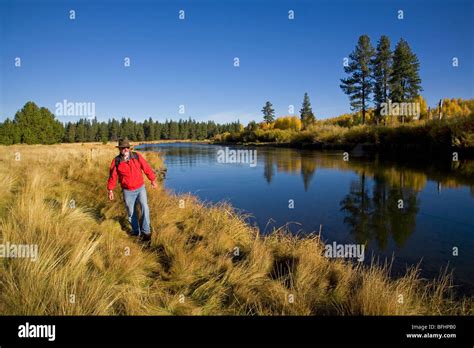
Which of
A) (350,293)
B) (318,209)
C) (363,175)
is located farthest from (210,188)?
(350,293)

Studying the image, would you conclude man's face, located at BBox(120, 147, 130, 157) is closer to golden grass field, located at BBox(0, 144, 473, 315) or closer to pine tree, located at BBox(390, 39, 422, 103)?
golden grass field, located at BBox(0, 144, 473, 315)

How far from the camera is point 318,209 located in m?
8.84

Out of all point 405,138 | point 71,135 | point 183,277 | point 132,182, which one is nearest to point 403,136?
point 405,138

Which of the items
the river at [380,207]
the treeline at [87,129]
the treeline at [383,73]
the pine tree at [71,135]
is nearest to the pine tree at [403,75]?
the treeline at [383,73]

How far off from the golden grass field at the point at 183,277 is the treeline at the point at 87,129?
57489 millimetres

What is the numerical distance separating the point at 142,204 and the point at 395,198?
8378 mm

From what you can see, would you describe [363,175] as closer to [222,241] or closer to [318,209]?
[318,209]

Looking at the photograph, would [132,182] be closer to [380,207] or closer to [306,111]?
[380,207]

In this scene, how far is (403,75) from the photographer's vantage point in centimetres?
3650

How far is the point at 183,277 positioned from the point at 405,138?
2398 cm

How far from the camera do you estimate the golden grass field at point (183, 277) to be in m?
2.87

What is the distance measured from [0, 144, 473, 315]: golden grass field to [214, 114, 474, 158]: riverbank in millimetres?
17643

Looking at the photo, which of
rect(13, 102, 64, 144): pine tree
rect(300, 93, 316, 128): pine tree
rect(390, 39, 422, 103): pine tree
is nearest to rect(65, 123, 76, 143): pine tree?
rect(13, 102, 64, 144): pine tree

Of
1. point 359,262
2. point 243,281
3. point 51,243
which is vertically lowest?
point 359,262
